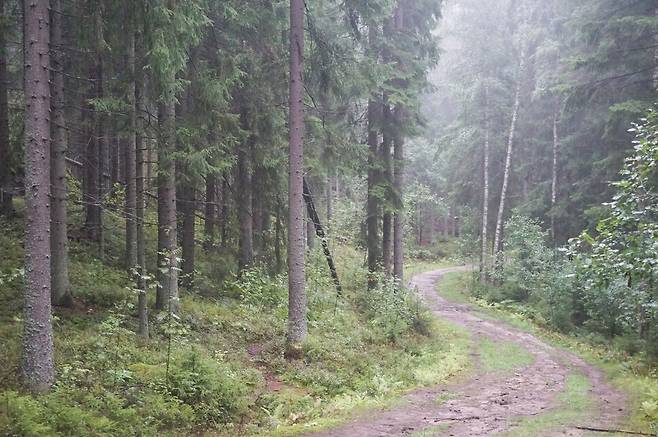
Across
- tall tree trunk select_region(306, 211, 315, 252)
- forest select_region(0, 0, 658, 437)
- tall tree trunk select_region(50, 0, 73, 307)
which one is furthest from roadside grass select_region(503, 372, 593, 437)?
tall tree trunk select_region(306, 211, 315, 252)

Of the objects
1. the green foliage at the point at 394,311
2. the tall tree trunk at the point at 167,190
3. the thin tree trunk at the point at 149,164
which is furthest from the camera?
the green foliage at the point at 394,311

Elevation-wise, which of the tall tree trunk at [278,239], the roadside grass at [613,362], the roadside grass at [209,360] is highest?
the tall tree trunk at [278,239]

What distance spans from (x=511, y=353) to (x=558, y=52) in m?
17.9

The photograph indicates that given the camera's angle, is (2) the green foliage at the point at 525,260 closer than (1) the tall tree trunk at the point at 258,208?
No

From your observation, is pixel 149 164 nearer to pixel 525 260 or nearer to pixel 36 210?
pixel 36 210

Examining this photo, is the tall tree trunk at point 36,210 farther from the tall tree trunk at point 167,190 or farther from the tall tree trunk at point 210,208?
the tall tree trunk at point 210,208

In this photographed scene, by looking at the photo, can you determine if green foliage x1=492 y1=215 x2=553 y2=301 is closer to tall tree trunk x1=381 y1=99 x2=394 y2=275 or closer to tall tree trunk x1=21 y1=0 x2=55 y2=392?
tall tree trunk x1=381 y1=99 x2=394 y2=275

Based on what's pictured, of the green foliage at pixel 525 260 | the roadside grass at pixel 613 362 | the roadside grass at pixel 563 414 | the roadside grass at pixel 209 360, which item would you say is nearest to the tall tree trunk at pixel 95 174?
the roadside grass at pixel 209 360

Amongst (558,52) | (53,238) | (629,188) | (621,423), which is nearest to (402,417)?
(621,423)

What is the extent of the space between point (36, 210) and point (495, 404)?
8.98 meters

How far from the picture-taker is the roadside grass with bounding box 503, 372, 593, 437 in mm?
8241

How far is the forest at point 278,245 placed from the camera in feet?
24.8

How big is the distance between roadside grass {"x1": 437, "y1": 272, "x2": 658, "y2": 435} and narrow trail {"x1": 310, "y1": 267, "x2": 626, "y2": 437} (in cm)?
29

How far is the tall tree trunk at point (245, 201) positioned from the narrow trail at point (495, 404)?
814 centimetres
